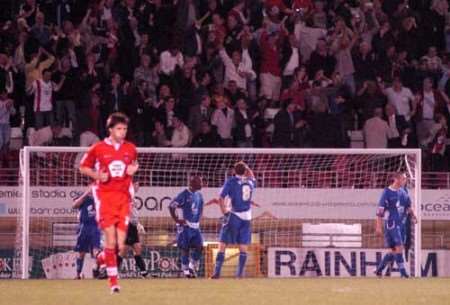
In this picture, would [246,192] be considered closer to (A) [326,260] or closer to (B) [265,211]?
(B) [265,211]

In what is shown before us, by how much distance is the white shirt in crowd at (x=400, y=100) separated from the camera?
2645 centimetres

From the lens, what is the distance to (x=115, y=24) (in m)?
26.6

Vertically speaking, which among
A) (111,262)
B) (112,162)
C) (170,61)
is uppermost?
(170,61)

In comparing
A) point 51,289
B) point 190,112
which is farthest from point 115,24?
point 51,289

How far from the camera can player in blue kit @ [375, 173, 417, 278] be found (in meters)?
21.6

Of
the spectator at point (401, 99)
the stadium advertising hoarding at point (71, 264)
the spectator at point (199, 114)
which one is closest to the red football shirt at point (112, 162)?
the stadium advertising hoarding at point (71, 264)

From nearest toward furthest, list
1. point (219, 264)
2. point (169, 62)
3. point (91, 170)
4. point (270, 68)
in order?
1. point (91, 170)
2. point (219, 264)
3. point (169, 62)
4. point (270, 68)

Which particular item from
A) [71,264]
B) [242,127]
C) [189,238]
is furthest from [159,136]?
[71,264]

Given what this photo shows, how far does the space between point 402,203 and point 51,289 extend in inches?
310

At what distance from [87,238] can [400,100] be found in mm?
8245

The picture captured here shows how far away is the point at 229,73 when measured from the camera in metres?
26.5

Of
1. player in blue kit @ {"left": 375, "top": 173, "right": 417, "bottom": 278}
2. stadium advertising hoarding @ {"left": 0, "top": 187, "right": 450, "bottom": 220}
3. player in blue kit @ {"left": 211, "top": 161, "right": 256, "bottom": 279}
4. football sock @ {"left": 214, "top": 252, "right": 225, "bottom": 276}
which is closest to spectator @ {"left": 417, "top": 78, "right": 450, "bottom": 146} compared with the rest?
stadium advertising hoarding @ {"left": 0, "top": 187, "right": 450, "bottom": 220}

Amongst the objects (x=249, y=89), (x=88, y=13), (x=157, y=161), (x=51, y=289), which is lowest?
(x=51, y=289)

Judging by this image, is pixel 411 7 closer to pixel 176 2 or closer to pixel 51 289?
pixel 176 2
